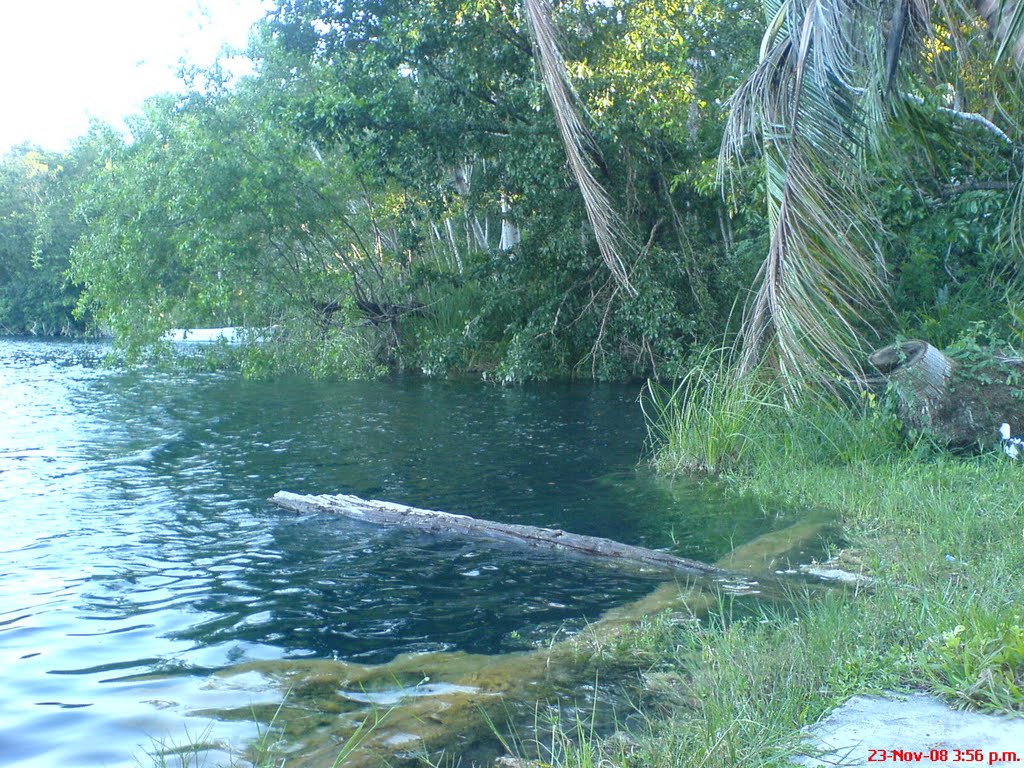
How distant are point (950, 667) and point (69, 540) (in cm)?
751

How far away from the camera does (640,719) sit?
15.0 ft

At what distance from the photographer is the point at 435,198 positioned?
20781 millimetres

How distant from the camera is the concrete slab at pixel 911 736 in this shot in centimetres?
327

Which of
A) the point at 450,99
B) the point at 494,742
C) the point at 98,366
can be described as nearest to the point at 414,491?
the point at 494,742

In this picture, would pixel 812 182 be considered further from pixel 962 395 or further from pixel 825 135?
pixel 962 395

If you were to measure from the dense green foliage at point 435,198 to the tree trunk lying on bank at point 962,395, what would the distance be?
5.15 metres

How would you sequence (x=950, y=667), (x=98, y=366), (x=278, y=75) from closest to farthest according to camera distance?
1. (x=950, y=667)
2. (x=98, y=366)
3. (x=278, y=75)

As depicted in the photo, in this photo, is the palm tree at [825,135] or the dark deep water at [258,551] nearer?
the dark deep water at [258,551]

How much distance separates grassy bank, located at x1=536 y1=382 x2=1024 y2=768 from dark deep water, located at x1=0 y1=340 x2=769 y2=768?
1.22 m

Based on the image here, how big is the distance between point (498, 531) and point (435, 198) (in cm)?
1373

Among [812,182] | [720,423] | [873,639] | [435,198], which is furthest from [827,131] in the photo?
[435,198]

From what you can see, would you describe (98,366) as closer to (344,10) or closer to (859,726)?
(344,10)
